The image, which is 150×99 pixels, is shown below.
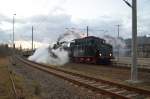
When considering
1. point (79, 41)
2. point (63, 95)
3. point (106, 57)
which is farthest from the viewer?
point (79, 41)

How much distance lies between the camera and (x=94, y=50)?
39.8m

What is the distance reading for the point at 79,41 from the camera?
43.5 m

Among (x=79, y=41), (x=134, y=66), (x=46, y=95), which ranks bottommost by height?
(x=46, y=95)

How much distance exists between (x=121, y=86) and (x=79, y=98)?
3.51 meters

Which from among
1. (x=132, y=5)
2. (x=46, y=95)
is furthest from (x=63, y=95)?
(x=132, y=5)

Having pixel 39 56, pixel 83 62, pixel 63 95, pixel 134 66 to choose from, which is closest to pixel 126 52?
pixel 39 56

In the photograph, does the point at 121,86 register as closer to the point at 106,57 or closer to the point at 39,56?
the point at 106,57

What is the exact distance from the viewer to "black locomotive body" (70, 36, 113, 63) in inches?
1559

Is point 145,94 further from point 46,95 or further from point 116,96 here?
point 46,95

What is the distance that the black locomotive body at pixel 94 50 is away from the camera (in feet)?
130

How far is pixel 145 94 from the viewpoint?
14492 millimetres

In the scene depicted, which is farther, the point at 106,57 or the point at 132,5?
the point at 106,57

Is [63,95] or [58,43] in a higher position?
[58,43]

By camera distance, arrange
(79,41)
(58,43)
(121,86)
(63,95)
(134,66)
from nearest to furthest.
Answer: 1. (63,95)
2. (121,86)
3. (134,66)
4. (79,41)
5. (58,43)
